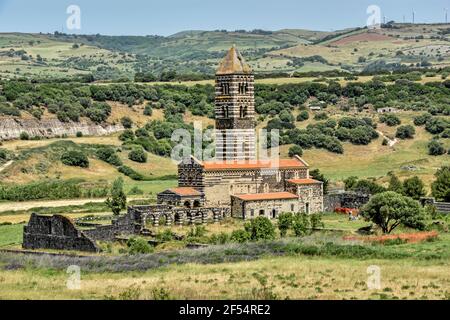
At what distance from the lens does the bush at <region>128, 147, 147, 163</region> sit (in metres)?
103

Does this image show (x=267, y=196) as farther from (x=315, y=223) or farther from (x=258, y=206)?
(x=315, y=223)

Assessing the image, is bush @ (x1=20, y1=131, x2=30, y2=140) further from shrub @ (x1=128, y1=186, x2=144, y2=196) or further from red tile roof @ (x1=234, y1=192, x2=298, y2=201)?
red tile roof @ (x1=234, y1=192, x2=298, y2=201)

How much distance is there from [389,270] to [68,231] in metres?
18.4

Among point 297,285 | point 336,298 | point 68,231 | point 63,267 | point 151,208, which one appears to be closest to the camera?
point 336,298

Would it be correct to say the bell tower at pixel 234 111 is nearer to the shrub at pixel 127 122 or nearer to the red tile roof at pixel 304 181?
the red tile roof at pixel 304 181

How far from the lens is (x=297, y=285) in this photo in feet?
137

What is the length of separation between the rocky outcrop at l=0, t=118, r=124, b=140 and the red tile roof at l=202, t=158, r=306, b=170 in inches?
1657

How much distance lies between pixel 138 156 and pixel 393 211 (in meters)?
45.5

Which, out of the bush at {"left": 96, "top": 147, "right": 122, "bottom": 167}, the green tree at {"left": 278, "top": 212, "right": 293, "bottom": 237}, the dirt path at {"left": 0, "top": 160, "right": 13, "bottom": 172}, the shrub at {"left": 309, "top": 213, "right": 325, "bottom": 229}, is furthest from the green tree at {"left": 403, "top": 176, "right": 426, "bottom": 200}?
the dirt path at {"left": 0, "top": 160, "right": 13, "bottom": 172}

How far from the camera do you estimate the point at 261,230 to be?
2261 inches

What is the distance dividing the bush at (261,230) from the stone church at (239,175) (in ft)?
30.4

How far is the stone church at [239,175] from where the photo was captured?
67812 mm
